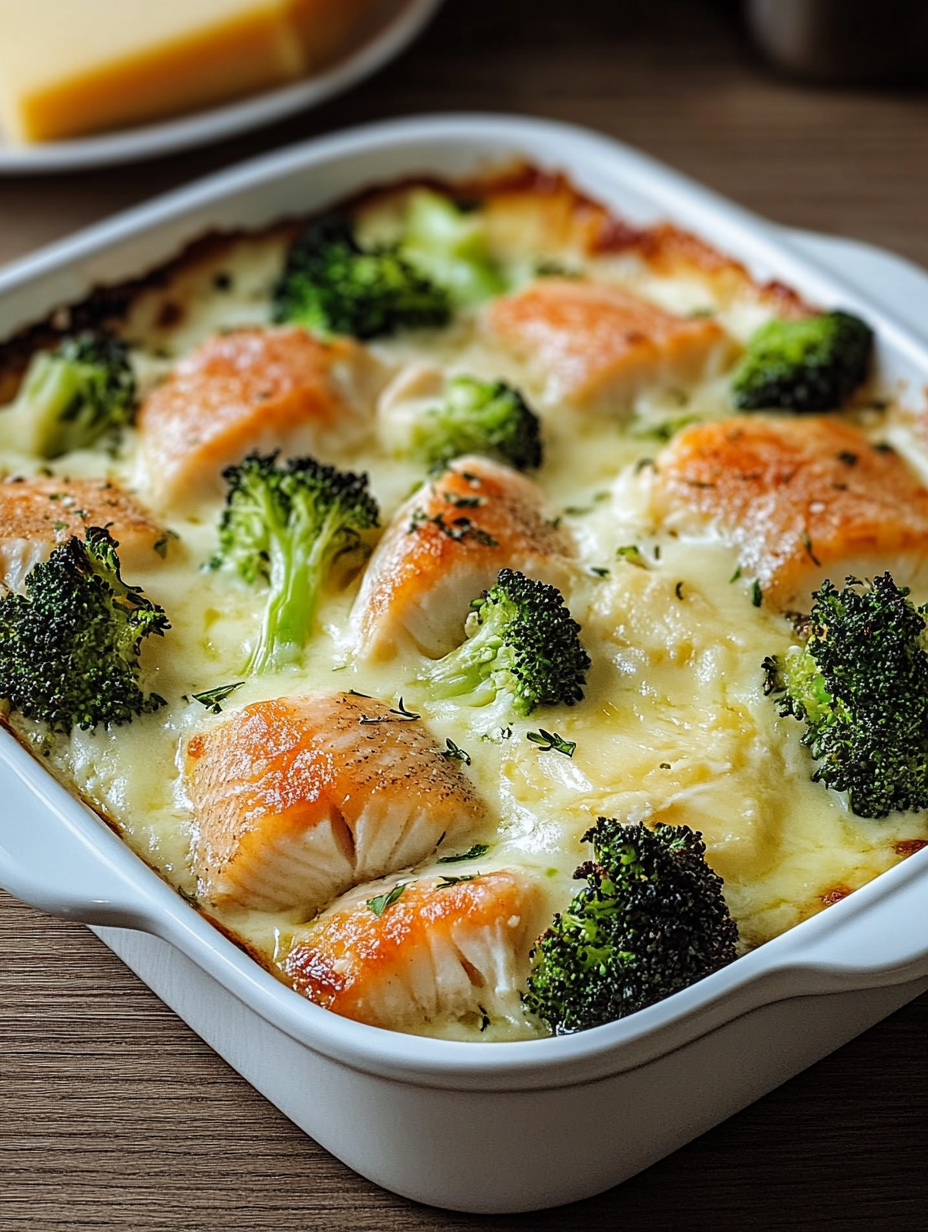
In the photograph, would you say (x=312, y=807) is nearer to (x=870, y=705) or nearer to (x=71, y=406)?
(x=870, y=705)

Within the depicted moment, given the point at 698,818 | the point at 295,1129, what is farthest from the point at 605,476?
the point at 295,1129

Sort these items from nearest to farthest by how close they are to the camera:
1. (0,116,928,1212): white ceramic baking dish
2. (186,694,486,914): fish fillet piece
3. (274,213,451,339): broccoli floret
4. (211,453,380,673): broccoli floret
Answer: (0,116,928,1212): white ceramic baking dish < (186,694,486,914): fish fillet piece < (211,453,380,673): broccoli floret < (274,213,451,339): broccoli floret

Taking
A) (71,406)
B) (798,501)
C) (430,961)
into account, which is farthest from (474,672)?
(71,406)

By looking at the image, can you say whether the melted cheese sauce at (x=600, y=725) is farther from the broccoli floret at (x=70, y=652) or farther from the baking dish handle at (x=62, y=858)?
the baking dish handle at (x=62, y=858)

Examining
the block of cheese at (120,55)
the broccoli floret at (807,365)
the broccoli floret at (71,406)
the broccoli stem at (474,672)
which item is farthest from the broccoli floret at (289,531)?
the block of cheese at (120,55)

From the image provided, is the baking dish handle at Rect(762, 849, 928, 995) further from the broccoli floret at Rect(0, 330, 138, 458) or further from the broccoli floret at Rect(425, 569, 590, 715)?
the broccoli floret at Rect(0, 330, 138, 458)

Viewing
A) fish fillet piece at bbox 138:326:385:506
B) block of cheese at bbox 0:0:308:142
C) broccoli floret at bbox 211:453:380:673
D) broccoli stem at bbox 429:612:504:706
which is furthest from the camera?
block of cheese at bbox 0:0:308:142

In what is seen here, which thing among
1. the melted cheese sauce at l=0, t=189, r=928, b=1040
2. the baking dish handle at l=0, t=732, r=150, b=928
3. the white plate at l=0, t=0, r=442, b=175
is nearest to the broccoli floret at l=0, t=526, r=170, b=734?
the melted cheese sauce at l=0, t=189, r=928, b=1040
